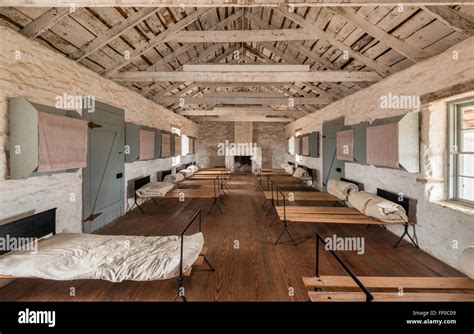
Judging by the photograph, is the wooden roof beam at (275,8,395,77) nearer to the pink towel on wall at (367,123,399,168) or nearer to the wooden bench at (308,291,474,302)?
the pink towel on wall at (367,123,399,168)

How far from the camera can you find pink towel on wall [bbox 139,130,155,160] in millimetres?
6670

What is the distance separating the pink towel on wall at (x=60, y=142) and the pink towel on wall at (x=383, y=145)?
17.7ft

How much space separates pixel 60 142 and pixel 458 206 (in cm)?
592

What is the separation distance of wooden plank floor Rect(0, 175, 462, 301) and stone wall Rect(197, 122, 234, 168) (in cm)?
1012

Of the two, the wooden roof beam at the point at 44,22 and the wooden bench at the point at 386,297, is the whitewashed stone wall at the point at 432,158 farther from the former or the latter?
the wooden roof beam at the point at 44,22

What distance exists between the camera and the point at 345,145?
259 inches

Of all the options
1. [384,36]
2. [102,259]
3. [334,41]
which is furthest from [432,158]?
[102,259]

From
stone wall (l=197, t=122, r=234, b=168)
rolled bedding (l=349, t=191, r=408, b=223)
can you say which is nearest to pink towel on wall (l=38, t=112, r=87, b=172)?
rolled bedding (l=349, t=191, r=408, b=223)

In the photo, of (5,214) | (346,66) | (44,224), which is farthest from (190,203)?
(346,66)

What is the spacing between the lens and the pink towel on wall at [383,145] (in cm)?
432

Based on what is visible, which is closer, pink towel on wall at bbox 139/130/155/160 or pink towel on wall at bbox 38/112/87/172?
pink towel on wall at bbox 38/112/87/172

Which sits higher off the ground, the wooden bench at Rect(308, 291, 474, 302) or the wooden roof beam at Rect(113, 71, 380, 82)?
the wooden roof beam at Rect(113, 71, 380, 82)

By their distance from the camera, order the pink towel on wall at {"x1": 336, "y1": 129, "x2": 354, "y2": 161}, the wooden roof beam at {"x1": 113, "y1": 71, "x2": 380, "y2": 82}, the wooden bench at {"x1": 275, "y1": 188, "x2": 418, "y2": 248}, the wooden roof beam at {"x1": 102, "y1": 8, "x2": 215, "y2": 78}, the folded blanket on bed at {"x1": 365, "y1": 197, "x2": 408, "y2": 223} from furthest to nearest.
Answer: the pink towel on wall at {"x1": 336, "y1": 129, "x2": 354, "y2": 161} < the wooden roof beam at {"x1": 113, "y1": 71, "x2": 380, "y2": 82} < the wooden roof beam at {"x1": 102, "y1": 8, "x2": 215, "y2": 78} < the wooden bench at {"x1": 275, "y1": 188, "x2": 418, "y2": 248} < the folded blanket on bed at {"x1": 365, "y1": 197, "x2": 408, "y2": 223}
